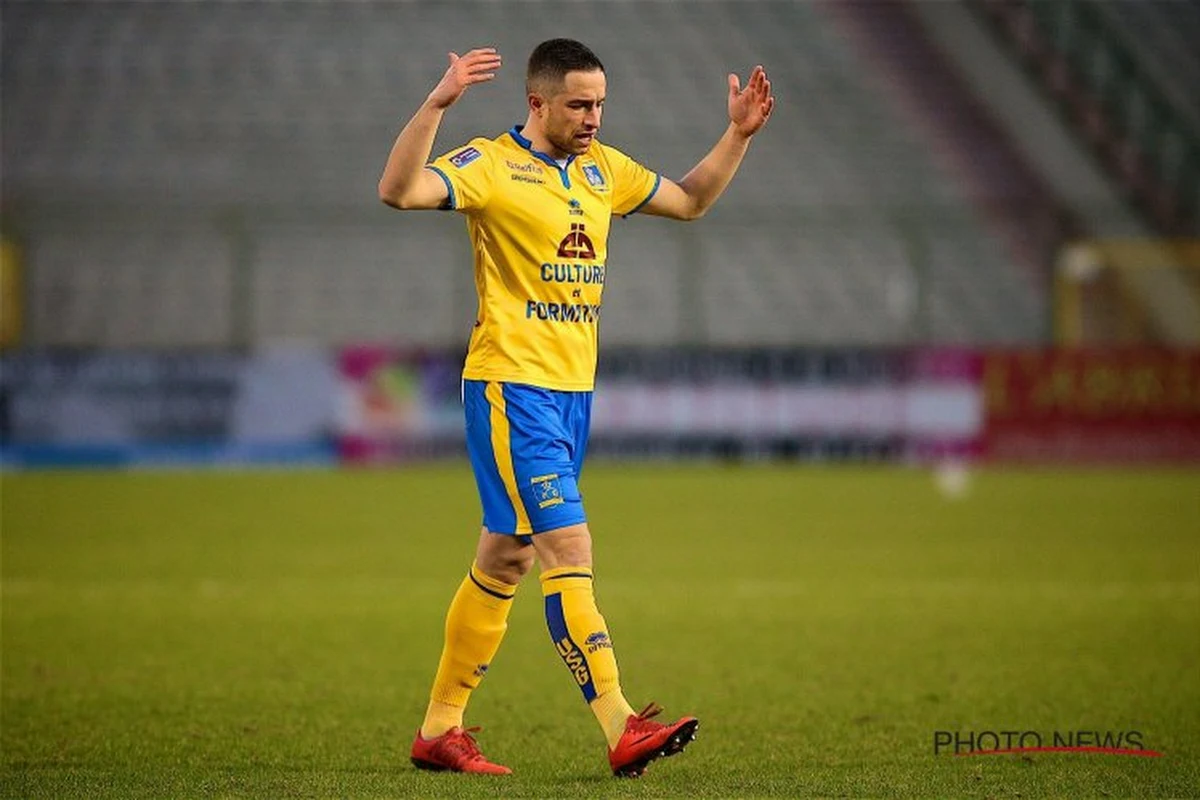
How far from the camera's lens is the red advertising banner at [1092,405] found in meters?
20.1

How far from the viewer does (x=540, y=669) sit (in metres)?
8.21

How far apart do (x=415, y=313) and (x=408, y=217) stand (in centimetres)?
126

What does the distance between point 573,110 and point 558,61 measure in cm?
15

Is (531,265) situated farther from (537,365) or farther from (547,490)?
(547,490)

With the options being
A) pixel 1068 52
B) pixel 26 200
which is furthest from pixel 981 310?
pixel 26 200

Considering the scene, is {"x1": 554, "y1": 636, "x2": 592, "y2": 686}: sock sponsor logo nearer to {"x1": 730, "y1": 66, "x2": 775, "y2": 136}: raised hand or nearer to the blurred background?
{"x1": 730, "y1": 66, "x2": 775, "y2": 136}: raised hand

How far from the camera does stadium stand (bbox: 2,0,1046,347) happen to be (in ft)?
74.0

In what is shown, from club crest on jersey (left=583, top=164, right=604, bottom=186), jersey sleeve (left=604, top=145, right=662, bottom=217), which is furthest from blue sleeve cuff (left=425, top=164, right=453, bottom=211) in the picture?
jersey sleeve (left=604, top=145, right=662, bottom=217)

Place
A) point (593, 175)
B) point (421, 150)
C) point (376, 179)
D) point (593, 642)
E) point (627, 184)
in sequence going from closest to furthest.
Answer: point (421, 150) < point (593, 642) < point (593, 175) < point (627, 184) < point (376, 179)

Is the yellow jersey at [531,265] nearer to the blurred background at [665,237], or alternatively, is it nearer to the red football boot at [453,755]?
the red football boot at [453,755]

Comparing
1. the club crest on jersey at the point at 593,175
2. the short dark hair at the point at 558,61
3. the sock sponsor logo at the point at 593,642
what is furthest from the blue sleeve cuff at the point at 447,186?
the sock sponsor logo at the point at 593,642

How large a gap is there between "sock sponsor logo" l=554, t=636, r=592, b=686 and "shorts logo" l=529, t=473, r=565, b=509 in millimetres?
415

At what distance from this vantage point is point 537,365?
5805 millimetres

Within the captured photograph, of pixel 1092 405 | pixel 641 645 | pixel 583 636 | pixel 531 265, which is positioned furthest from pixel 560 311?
pixel 1092 405
